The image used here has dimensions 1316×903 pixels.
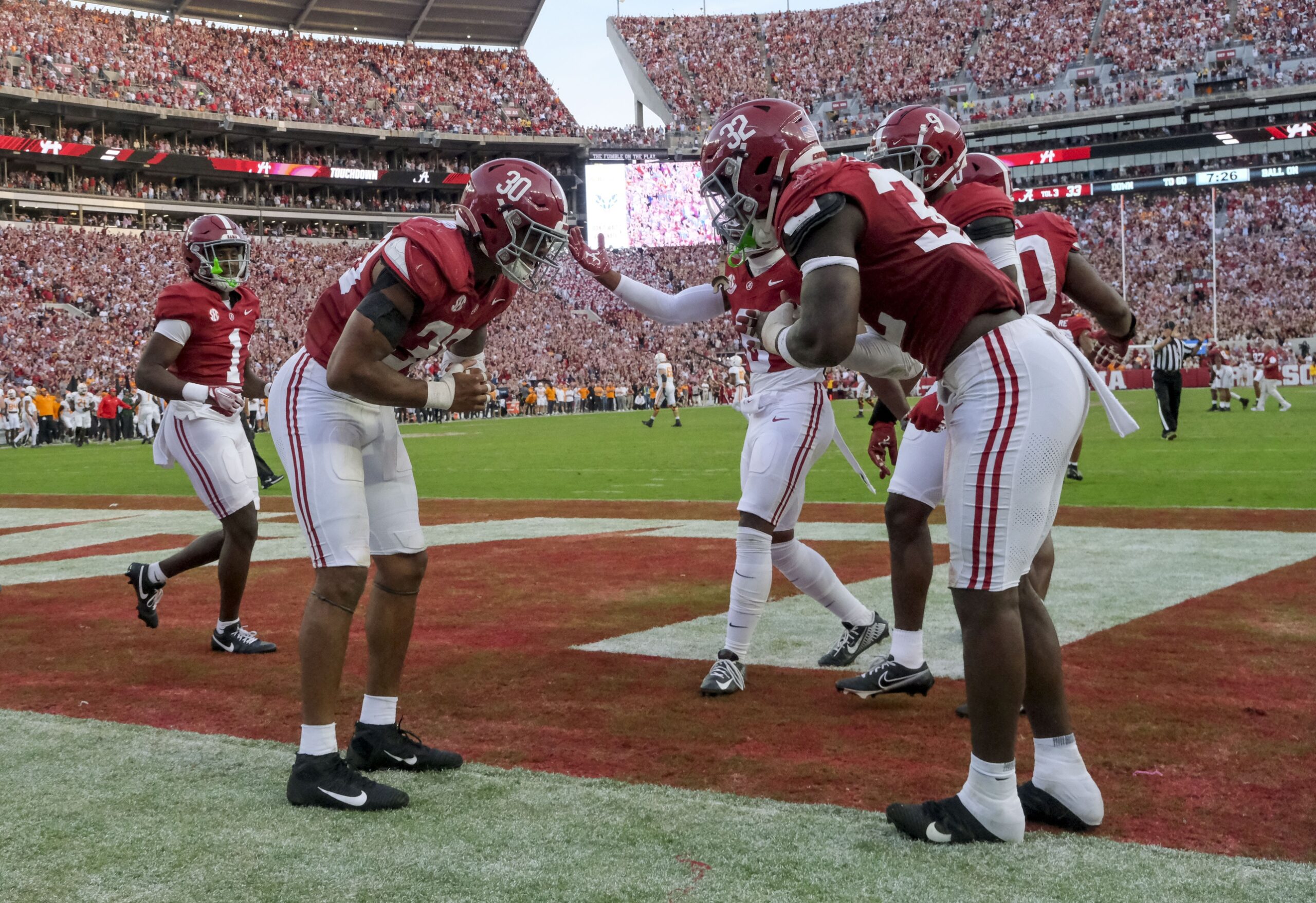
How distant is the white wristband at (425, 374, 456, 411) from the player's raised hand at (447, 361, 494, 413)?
0.03 ft

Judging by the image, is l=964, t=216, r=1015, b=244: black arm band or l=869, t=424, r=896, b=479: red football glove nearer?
l=964, t=216, r=1015, b=244: black arm band

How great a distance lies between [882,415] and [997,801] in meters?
2.32

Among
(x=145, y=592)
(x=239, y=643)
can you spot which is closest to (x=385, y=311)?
(x=239, y=643)

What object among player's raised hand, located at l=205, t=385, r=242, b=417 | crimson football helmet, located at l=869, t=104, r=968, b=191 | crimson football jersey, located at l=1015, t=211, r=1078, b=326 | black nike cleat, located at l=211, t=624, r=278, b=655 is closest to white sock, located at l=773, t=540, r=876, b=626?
crimson football jersey, located at l=1015, t=211, r=1078, b=326

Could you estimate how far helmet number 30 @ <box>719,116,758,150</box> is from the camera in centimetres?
375

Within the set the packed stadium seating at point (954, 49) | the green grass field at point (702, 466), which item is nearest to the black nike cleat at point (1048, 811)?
the green grass field at point (702, 466)

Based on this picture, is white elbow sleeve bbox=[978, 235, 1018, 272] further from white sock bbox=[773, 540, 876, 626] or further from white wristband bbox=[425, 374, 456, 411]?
white wristband bbox=[425, 374, 456, 411]

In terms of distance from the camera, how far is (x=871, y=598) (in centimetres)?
→ 651

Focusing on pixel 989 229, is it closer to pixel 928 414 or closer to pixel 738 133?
pixel 928 414

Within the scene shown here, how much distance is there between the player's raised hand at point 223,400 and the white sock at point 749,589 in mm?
2980

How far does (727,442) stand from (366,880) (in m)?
18.9

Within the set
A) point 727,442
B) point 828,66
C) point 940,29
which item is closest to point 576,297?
point 828,66

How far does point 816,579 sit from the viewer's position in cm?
516

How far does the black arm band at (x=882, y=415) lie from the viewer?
4.97 meters
